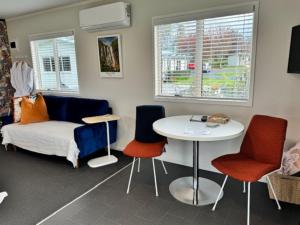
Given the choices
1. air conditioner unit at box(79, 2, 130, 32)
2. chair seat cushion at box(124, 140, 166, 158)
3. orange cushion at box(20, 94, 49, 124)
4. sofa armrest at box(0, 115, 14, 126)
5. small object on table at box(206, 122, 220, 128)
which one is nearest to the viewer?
small object on table at box(206, 122, 220, 128)

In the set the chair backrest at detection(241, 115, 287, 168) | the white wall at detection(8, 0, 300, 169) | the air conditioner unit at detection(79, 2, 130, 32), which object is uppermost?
the air conditioner unit at detection(79, 2, 130, 32)

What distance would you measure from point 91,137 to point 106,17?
67.9 inches

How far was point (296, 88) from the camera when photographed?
2.28 metres

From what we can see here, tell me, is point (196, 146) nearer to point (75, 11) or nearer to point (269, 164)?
point (269, 164)

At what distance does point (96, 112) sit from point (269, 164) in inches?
98.3

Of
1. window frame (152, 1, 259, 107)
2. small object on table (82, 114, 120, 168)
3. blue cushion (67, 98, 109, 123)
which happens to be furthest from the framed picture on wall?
small object on table (82, 114, 120, 168)

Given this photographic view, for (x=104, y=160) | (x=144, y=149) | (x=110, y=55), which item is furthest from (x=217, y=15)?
(x=104, y=160)

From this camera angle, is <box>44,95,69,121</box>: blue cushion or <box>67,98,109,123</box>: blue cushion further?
<box>44,95,69,121</box>: blue cushion

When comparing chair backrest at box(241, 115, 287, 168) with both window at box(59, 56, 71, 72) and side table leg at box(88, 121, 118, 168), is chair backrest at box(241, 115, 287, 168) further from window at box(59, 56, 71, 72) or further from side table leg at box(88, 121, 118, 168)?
window at box(59, 56, 71, 72)

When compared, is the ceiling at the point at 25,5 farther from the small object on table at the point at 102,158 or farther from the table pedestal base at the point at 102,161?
the table pedestal base at the point at 102,161

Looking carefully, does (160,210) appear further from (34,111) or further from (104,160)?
(34,111)

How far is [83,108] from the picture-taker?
3.67 metres

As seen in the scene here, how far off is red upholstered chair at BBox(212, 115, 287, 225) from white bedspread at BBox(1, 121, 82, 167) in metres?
1.97

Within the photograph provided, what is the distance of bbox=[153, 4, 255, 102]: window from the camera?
2.50 metres
